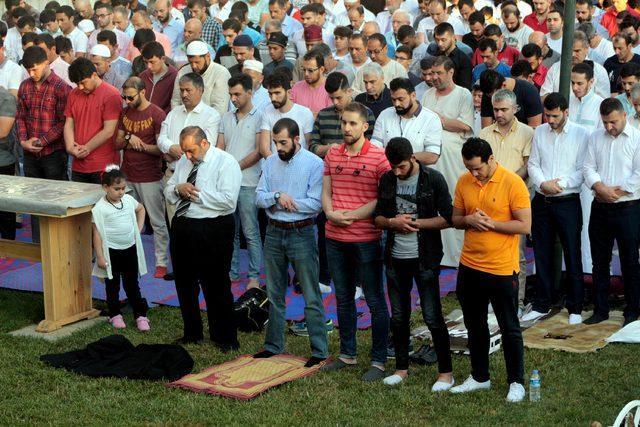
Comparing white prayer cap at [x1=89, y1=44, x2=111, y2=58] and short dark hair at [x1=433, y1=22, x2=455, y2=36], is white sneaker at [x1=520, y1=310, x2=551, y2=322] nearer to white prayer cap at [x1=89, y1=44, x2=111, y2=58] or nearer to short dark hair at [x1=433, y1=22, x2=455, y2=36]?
short dark hair at [x1=433, y1=22, x2=455, y2=36]

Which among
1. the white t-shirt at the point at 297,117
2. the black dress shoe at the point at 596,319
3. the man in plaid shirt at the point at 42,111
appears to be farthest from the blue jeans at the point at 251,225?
the black dress shoe at the point at 596,319

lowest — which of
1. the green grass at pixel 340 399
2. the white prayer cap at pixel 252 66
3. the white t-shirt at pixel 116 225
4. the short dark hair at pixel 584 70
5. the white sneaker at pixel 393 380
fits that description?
the green grass at pixel 340 399

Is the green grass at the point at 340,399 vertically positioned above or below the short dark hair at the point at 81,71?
below

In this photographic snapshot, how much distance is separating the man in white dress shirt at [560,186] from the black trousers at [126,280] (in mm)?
3607

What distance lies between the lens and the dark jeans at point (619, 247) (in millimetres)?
10008

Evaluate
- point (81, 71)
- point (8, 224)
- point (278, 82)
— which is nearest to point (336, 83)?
point (278, 82)

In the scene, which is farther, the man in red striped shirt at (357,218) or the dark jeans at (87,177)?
the dark jeans at (87,177)

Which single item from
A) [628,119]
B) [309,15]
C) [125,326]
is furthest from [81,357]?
[309,15]

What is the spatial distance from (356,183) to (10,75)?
6.47m

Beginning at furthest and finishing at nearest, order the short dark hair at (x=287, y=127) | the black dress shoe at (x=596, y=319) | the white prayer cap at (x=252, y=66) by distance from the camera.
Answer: the white prayer cap at (x=252, y=66)
the black dress shoe at (x=596, y=319)
the short dark hair at (x=287, y=127)

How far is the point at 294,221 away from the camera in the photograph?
30.1ft

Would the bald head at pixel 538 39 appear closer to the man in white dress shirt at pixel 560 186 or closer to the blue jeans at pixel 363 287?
the man in white dress shirt at pixel 560 186

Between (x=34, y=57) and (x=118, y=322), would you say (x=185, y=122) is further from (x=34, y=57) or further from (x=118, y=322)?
(x=118, y=322)

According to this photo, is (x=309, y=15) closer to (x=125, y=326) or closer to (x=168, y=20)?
(x=168, y=20)
